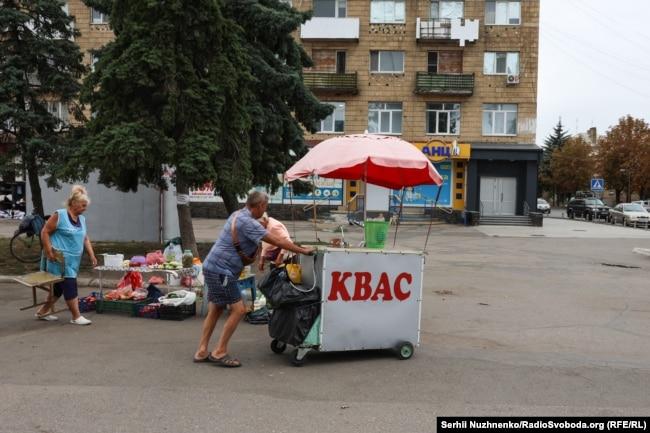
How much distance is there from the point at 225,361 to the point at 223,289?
702 mm

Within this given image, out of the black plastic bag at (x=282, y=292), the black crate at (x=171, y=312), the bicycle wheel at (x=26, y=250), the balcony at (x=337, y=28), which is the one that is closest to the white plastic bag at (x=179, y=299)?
the black crate at (x=171, y=312)

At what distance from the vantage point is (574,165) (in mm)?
69125

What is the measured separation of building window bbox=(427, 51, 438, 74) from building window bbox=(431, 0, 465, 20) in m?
2.08

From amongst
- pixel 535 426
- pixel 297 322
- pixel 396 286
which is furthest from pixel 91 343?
pixel 535 426

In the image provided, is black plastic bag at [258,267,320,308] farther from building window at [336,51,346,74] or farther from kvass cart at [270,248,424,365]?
building window at [336,51,346,74]

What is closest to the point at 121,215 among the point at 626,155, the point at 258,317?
the point at 258,317

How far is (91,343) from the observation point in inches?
269

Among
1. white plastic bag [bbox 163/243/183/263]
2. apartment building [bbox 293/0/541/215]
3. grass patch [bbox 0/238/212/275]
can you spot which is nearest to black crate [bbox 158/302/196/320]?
white plastic bag [bbox 163/243/183/263]

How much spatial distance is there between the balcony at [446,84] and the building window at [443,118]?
101cm

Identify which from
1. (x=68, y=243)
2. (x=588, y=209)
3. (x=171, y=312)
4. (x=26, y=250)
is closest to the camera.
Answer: (x=68, y=243)

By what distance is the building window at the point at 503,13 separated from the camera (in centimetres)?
3653

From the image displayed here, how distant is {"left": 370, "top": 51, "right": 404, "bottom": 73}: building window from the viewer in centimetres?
3688

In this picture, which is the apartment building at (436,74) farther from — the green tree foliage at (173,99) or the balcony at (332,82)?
the green tree foliage at (173,99)

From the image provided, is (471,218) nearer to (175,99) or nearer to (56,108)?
(56,108)
